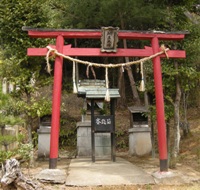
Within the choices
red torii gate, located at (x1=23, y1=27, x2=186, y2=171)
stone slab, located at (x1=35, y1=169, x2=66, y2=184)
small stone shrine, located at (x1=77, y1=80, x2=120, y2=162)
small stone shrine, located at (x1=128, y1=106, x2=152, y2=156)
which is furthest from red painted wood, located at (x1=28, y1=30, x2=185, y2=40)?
small stone shrine, located at (x1=128, y1=106, x2=152, y2=156)

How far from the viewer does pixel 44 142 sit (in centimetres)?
1079

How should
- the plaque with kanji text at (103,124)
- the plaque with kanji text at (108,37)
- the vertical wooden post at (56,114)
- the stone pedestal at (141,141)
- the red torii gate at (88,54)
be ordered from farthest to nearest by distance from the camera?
1. the stone pedestal at (141,141)
2. the plaque with kanji text at (103,124)
3. the plaque with kanji text at (108,37)
4. the red torii gate at (88,54)
5. the vertical wooden post at (56,114)

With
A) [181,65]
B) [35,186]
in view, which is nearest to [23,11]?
[181,65]

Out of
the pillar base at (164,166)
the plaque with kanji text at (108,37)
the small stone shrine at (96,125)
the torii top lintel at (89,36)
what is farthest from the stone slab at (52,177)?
the plaque with kanji text at (108,37)

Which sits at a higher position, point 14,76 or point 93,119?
point 14,76

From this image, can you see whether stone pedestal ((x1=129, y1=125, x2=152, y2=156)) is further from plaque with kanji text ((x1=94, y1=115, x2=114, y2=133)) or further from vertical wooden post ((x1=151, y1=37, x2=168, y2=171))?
vertical wooden post ((x1=151, y1=37, x2=168, y2=171))

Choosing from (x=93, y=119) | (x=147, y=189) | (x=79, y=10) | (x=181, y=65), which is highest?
(x=79, y=10)

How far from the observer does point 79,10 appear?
12758mm

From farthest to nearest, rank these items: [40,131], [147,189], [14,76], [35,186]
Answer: [40,131], [14,76], [147,189], [35,186]

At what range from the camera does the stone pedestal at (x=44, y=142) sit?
10664 mm

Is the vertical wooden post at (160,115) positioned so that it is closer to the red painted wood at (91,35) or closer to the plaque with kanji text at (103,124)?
the red painted wood at (91,35)

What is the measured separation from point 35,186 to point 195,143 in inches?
315

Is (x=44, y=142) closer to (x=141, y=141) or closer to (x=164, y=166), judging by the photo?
(x=141, y=141)

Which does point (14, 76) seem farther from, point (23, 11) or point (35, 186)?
point (35, 186)
